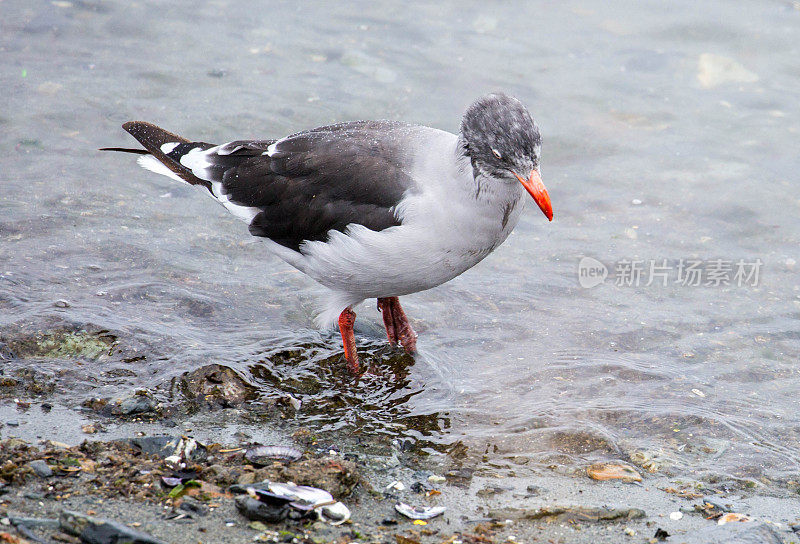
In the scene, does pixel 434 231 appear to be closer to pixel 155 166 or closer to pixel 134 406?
pixel 134 406

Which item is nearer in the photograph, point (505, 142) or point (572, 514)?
point (572, 514)

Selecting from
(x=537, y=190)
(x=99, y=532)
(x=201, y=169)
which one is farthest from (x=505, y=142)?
(x=99, y=532)

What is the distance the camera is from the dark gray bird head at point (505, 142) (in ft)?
17.4

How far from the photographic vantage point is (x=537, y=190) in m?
5.28

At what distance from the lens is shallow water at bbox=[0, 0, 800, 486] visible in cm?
598

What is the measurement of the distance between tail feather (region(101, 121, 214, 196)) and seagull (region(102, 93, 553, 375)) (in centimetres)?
18

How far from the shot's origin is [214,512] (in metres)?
4.05

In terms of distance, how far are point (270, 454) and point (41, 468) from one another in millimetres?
1162

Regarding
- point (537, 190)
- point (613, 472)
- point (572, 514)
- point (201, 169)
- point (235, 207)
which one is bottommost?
point (613, 472)

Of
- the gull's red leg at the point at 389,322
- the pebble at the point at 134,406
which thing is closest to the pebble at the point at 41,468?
the pebble at the point at 134,406

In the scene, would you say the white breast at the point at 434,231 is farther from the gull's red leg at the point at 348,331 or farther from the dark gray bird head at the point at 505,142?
the gull's red leg at the point at 348,331

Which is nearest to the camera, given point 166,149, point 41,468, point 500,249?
point 41,468

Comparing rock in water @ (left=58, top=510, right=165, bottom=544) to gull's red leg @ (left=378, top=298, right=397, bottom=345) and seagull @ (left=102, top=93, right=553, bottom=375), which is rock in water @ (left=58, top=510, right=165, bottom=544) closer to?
seagull @ (left=102, top=93, right=553, bottom=375)

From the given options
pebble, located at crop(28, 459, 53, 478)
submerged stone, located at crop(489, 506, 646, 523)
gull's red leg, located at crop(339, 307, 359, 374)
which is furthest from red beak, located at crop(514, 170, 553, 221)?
pebble, located at crop(28, 459, 53, 478)
